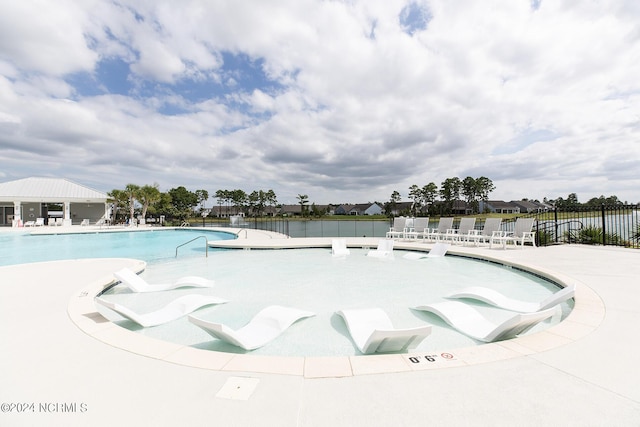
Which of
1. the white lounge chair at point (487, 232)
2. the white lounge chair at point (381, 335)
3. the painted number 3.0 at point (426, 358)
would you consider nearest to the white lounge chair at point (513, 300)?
the white lounge chair at point (381, 335)

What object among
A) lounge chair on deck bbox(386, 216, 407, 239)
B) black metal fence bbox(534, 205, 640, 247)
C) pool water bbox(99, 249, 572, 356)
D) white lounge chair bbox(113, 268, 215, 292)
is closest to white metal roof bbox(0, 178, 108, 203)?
pool water bbox(99, 249, 572, 356)

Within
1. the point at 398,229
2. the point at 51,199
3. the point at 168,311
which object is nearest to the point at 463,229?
the point at 398,229

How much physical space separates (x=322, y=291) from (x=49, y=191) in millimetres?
37232

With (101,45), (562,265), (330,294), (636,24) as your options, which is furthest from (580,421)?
(101,45)

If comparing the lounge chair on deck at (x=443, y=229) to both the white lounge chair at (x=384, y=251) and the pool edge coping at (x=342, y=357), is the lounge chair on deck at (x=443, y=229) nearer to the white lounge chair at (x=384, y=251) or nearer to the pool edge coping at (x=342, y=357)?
the white lounge chair at (x=384, y=251)

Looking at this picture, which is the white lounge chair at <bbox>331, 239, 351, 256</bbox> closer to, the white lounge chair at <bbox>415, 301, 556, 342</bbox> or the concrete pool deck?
the white lounge chair at <bbox>415, 301, 556, 342</bbox>

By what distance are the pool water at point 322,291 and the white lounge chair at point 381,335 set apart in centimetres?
20

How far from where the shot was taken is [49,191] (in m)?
29.8

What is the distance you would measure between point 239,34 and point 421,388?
34.6 ft

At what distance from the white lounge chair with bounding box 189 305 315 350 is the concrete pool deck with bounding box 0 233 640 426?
487mm

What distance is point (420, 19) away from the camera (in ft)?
30.8

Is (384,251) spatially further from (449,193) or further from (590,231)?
(449,193)

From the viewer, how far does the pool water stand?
3.99m

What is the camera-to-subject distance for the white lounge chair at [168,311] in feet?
13.3
